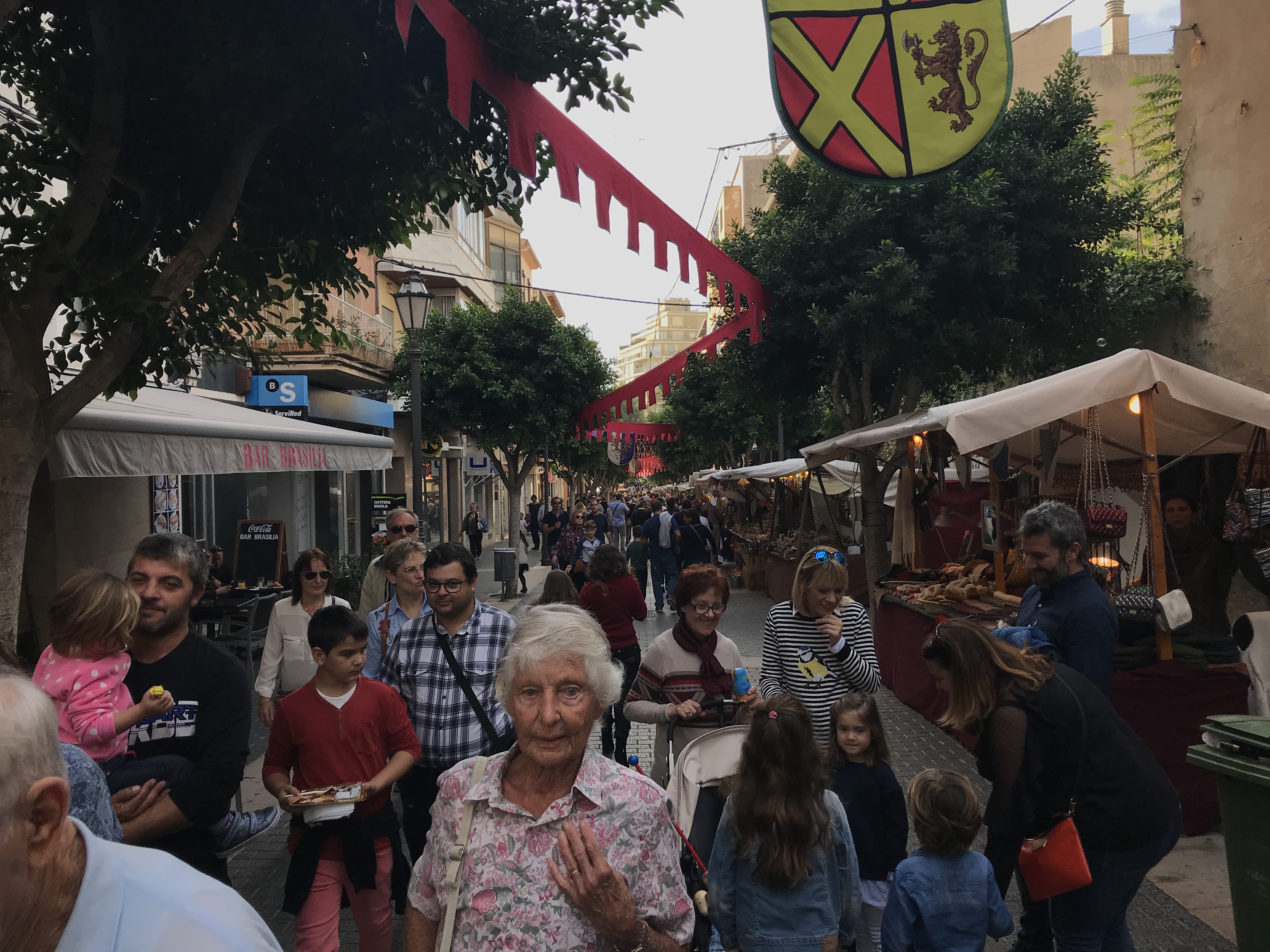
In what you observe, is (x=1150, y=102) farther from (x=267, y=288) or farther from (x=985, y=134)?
(x=267, y=288)

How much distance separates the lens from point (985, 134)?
441 cm

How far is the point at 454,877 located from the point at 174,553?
174 centimetres

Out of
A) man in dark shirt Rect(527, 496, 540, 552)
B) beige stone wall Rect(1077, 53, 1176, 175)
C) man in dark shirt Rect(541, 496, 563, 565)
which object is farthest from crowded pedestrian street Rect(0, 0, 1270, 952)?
beige stone wall Rect(1077, 53, 1176, 175)

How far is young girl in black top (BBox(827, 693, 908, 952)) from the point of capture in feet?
11.4

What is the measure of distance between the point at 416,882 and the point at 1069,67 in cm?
1442

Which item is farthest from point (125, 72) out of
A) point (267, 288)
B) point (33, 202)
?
point (267, 288)

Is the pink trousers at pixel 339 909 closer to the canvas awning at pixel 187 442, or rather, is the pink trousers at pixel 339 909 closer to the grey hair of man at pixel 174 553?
the grey hair of man at pixel 174 553

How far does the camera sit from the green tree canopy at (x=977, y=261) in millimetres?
11664

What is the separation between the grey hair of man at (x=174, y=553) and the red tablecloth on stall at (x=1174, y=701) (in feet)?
16.4

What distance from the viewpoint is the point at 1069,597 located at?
4062 mm

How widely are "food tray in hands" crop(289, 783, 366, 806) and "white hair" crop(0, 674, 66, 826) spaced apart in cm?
209

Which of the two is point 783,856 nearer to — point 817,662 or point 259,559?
point 817,662

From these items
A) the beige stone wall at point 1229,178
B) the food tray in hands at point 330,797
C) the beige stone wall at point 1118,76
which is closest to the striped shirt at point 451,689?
the food tray in hands at point 330,797

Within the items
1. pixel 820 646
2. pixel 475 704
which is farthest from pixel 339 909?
pixel 820 646
